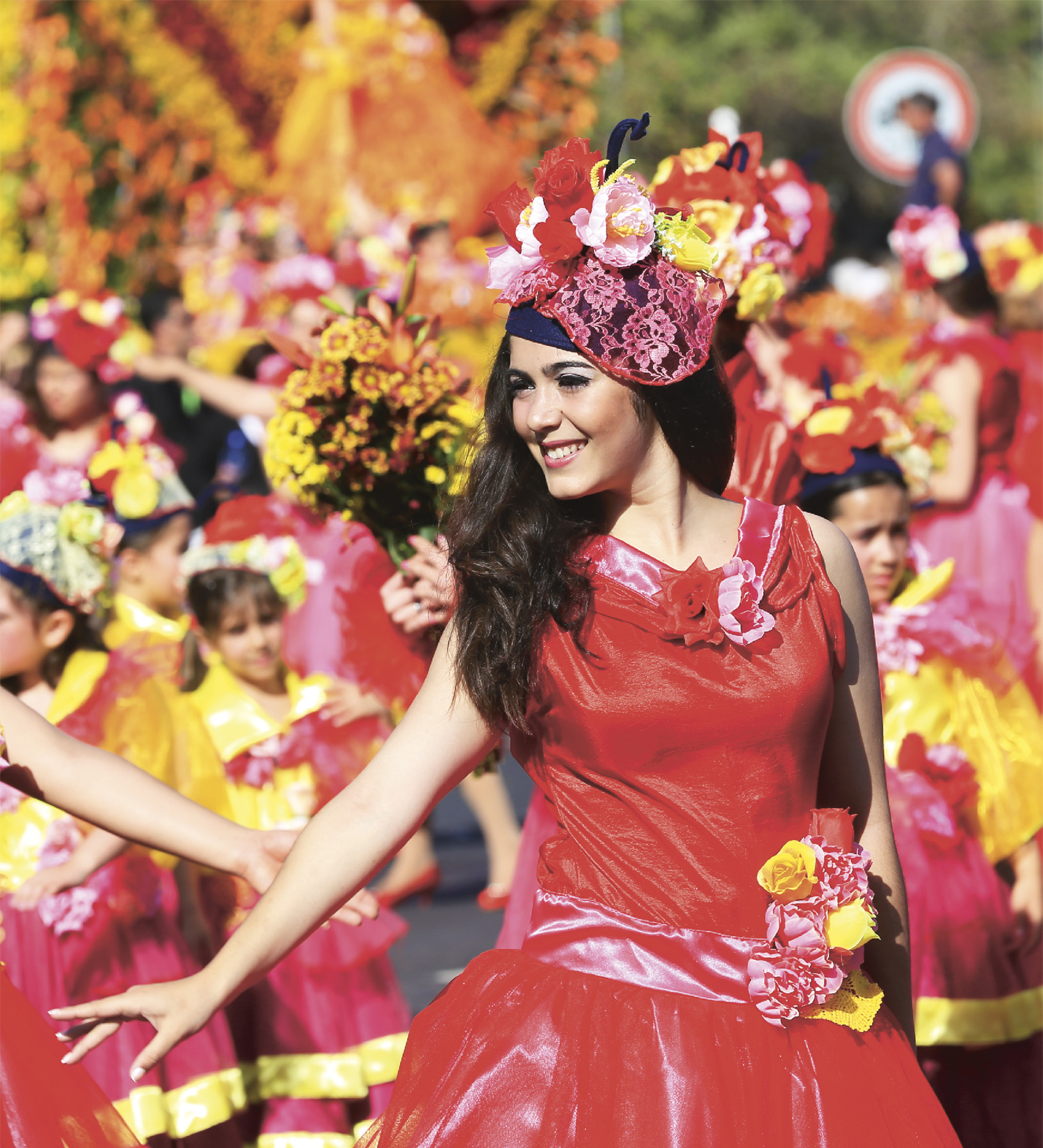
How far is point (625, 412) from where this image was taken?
2420 mm

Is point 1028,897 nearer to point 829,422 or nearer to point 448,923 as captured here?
point 829,422

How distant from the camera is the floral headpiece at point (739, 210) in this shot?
3691 millimetres

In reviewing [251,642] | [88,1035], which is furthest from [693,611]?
[251,642]

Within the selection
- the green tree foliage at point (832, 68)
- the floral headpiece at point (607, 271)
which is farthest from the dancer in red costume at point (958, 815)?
the green tree foliage at point (832, 68)

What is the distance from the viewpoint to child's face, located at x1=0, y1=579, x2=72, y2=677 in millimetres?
3904

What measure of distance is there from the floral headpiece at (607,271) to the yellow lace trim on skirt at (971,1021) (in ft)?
6.92

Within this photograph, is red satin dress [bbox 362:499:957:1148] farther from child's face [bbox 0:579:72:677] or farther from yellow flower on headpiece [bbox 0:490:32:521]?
yellow flower on headpiece [bbox 0:490:32:521]

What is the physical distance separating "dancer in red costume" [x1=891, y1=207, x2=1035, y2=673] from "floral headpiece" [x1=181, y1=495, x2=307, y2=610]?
2825 millimetres

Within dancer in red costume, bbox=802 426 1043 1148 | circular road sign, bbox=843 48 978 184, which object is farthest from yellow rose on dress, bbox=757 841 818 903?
circular road sign, bbox=843 48 978 184

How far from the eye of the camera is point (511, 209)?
2523mm

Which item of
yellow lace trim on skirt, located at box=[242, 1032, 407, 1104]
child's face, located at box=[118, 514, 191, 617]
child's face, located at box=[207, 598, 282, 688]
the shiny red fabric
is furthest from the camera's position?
child's face, located at box=[118, 514, 191, 617]

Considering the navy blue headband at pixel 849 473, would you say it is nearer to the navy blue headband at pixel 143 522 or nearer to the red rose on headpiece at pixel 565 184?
the red rose on headpiece at pixel 565 184

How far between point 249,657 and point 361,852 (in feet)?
8.37

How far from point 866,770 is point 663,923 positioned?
46 centimetres
